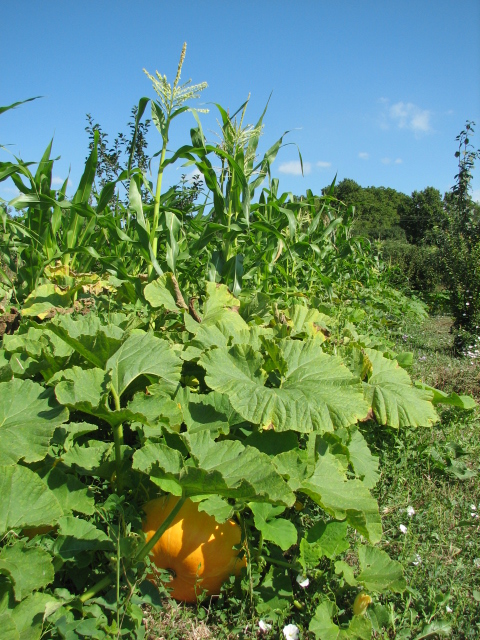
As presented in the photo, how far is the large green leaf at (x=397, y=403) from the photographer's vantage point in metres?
2.06

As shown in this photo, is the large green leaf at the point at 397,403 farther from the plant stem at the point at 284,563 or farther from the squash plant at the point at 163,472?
the plant stem at the point at 284,563

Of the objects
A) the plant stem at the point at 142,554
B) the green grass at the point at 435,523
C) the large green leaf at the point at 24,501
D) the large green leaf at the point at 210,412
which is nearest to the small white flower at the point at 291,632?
the green grass at the point at 435,523

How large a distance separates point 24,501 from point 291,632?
0.79 meters

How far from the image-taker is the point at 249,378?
170 cm

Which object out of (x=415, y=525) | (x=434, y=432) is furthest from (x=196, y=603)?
(x=434, y=432)

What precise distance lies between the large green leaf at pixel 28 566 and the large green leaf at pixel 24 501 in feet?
0.19

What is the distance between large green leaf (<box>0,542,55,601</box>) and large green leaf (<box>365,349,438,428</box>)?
143 cm

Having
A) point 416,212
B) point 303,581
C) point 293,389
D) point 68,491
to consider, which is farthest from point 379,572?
point 416,212

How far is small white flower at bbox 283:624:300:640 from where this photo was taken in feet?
4.24

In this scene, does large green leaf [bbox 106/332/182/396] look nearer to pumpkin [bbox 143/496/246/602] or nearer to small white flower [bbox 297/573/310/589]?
pumpkin [bbox 143/496/246/602]

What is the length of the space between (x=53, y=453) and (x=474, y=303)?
6.36 m

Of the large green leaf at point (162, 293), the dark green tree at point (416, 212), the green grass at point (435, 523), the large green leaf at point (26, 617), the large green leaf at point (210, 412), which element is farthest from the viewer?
the dark green tree at point (416, 212)

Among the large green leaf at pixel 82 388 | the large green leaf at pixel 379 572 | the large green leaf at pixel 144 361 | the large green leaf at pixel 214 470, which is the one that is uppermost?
the large green leaf at pixel 144 361

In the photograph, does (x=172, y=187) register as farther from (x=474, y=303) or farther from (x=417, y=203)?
(x=417, y=203)
